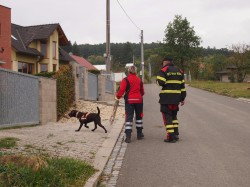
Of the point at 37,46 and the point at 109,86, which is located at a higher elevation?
the point at 37,46

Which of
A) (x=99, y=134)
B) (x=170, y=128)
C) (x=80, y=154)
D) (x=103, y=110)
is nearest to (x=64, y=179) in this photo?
(x=80, y=154)

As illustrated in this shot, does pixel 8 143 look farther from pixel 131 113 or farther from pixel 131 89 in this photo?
pixel 131 89

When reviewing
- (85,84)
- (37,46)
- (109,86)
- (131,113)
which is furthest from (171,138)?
(37,46)

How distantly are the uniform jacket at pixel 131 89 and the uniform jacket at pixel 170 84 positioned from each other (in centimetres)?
60

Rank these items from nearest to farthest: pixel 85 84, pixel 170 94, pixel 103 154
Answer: pixel 103 154 → pixel 170 94 → pixel 85 84

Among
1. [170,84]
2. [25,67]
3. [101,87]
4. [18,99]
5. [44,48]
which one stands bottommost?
[18,99]

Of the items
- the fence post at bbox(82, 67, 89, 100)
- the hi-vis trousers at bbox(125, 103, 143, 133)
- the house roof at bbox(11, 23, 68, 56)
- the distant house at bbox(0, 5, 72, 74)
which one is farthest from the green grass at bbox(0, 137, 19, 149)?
the house roof at bbox(11, 23, 68, 56)

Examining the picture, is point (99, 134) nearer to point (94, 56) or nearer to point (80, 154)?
point (80, 154)

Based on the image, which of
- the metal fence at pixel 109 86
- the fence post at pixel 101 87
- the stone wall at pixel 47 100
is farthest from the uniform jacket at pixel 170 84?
the metal fence at pixel 109 86

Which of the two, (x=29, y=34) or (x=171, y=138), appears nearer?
(x=171, y=138)

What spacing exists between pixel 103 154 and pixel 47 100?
21.3 ft

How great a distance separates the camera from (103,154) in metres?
7.57

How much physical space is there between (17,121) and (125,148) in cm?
422

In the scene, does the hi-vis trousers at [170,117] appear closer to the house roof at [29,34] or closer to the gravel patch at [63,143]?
the gravel patch at [63,143]
